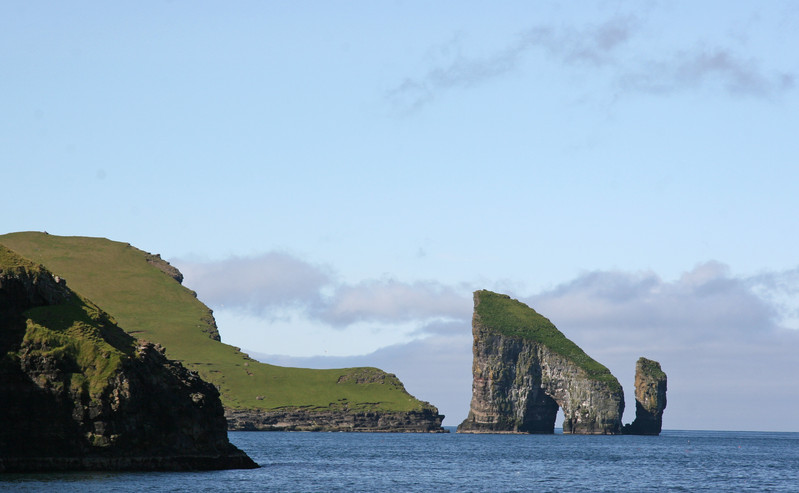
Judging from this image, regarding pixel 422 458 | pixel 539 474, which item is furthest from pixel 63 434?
pixel 422 458

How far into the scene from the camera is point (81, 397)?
3681 inches

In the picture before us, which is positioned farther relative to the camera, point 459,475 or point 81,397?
point 459,475

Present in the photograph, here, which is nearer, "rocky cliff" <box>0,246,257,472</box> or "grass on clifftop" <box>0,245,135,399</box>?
"rocky cliff" <box>0,246,257,472</box>

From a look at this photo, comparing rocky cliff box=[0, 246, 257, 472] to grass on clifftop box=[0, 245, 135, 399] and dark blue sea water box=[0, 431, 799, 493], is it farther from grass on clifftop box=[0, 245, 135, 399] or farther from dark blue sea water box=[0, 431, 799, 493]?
dark blue sea water box=[0, 431, 799, 493]

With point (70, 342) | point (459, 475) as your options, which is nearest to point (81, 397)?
point (70, 342)

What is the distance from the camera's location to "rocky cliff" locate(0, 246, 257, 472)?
91938 mm

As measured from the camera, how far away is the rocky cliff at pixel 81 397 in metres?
91.9

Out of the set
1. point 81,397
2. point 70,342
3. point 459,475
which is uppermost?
point 70,342

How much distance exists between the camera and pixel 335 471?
116 m

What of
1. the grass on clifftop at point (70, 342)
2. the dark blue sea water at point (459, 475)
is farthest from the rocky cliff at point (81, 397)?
the dark blue sea water at point (459, 475)

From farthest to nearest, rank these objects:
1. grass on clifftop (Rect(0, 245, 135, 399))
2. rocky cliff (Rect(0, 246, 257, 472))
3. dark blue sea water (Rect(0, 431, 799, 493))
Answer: grass on clifftop (Rect(0, 245, 135, 399)), rocky cliff (Rect(0, 246, 257, 472)), dark blue sea water (Rect(0, 431, 799, 493))

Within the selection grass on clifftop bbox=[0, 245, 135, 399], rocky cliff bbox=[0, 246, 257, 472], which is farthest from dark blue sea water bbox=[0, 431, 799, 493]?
grass on clifftop bbox=[0, 245, 135, 399]

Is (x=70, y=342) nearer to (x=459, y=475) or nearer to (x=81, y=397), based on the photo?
(x=81, y=397)

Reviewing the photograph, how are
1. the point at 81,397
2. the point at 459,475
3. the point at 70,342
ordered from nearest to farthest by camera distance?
the point at 81,397, the point at 70,342, the point at 459,475
